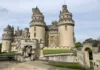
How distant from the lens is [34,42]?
52500mm

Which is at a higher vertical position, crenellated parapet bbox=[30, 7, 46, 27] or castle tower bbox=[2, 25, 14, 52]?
crenellated parapet bbox=[30, 7, 46, 27]

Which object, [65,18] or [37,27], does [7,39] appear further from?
[65,18]

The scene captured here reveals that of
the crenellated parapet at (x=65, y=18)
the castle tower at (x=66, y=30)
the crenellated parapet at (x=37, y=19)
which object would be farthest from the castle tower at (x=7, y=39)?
the crenellated parapet at (x=65, y=18)

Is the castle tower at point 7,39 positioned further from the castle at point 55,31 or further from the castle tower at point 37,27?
the castle tower at point 37,27

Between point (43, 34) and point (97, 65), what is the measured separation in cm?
4245

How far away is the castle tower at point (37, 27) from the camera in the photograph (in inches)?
2606

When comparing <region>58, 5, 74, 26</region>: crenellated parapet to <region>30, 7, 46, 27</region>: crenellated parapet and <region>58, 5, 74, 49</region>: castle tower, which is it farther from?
<region>30, 7, 46, 27</region>: crenellated parapet

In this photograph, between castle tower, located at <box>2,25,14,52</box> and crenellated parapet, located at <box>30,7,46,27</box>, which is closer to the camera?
crenellated parapet, located at <box>30,7,46,27</box>

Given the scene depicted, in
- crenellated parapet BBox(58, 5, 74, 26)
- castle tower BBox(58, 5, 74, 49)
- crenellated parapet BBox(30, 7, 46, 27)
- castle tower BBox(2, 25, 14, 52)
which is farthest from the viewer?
castle tower BBox(2, 25, 14, 52)

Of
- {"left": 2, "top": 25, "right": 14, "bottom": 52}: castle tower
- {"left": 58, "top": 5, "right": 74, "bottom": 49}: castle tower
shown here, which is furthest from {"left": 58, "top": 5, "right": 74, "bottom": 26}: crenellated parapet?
{"left": 2, "top": 25, "right": 14, "bottom": 52}: castle tower

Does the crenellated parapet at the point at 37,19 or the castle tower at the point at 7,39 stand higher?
the crenellated parapet at the point at 37,19

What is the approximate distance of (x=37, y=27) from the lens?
217 feet

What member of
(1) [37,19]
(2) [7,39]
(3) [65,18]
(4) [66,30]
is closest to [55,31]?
(4) [66,30]

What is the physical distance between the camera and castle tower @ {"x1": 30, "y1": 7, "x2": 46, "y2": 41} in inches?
2606
